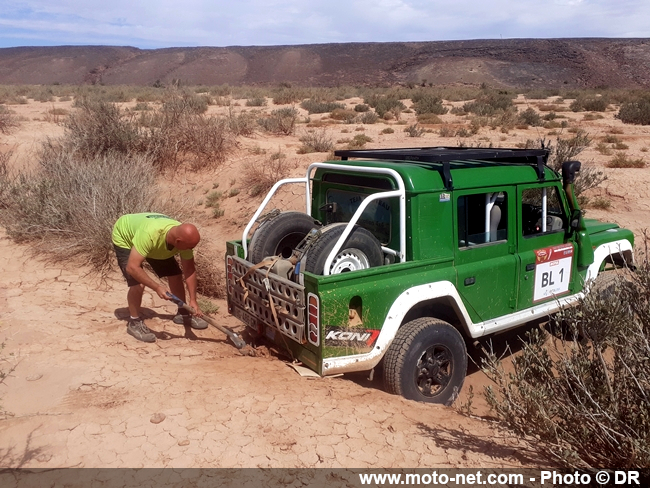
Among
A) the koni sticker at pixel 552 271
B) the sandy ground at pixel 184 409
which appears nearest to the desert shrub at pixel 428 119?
the koni sticker at pixel 552 271

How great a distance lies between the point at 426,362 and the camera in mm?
4137

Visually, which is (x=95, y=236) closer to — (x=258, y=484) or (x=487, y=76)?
(x=258, y=484)

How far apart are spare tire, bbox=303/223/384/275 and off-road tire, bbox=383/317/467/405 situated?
0.59 metres

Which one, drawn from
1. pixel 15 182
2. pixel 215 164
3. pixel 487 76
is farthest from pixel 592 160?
pixel 487 76

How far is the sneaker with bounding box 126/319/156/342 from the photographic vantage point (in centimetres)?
509

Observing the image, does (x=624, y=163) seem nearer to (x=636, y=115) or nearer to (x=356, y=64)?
(x=636, y=115)

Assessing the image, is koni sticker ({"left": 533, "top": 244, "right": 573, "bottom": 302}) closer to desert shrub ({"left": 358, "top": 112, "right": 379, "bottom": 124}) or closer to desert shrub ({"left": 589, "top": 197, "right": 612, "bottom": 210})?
desert shrub ({"left": 589, "top": 197, "right": 612, "bottom": 210})

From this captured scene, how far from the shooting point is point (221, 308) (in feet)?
22.1

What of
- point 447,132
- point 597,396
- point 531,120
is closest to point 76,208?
point 597,396

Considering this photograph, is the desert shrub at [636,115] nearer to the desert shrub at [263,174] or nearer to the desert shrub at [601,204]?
the desert shrub at [601,204]

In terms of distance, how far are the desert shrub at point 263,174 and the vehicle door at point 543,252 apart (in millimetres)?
6475

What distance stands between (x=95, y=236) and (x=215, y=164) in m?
6.19

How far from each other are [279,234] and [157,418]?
1803 mm

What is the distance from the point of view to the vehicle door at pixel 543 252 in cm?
471
